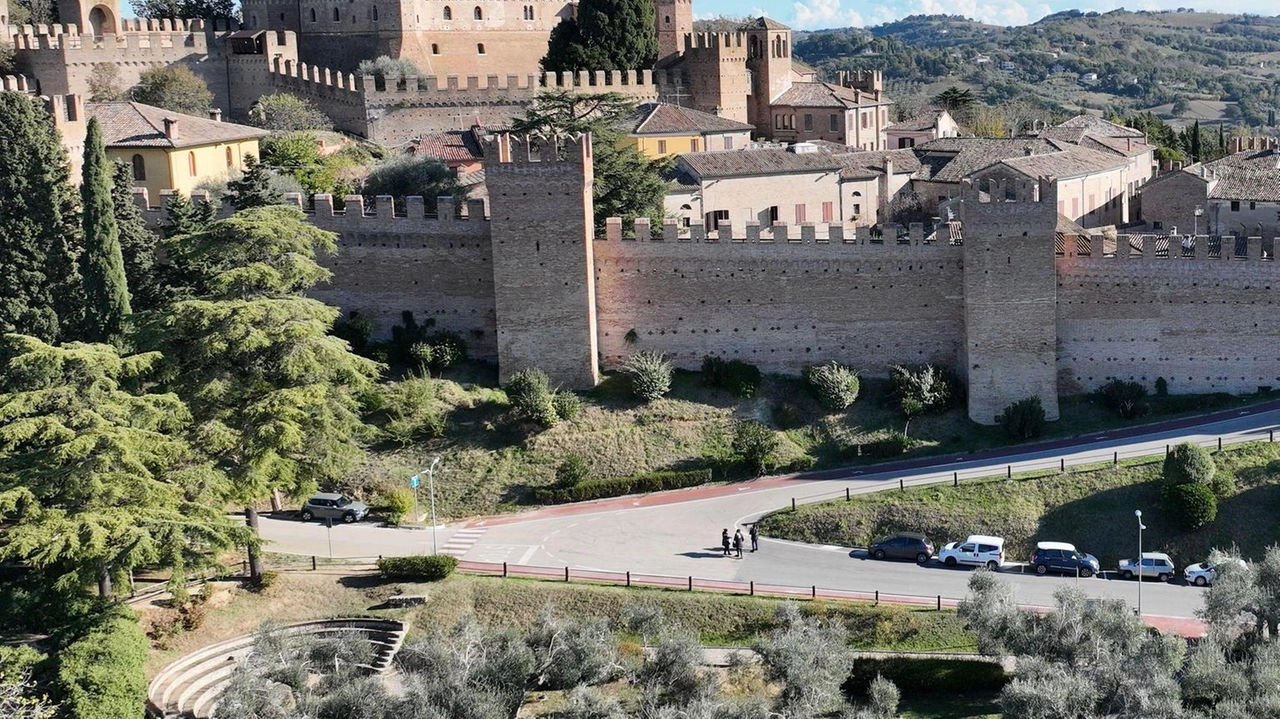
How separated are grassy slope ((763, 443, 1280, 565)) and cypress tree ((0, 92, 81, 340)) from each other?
17.0 m

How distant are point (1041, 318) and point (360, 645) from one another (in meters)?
18.0

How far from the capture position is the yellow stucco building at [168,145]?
1843 inches

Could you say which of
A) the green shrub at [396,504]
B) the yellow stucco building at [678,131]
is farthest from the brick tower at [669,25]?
the green shrub at [396,504]

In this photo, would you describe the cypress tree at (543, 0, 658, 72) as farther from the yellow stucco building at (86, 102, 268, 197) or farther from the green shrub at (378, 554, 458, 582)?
the green shrub at (378, 554, 458, 582)

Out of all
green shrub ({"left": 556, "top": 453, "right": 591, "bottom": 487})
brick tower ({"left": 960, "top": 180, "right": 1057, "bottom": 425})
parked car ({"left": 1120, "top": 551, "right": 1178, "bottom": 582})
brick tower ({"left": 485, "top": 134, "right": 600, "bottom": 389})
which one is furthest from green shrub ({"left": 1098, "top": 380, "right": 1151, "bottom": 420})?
green shrub ({"left": 556, "top": 453, "right": 591, "bottom": 487})

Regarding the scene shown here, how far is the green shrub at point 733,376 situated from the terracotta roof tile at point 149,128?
55.4ft

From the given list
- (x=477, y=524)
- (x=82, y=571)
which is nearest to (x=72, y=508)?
(x=82, y=571)

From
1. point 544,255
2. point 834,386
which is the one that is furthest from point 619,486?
point 544,255

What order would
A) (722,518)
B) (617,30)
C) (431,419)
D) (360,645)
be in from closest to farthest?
(360,645) < (722,518) < (431,419) < (617,30)

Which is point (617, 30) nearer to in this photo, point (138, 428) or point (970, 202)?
point (970, 202)

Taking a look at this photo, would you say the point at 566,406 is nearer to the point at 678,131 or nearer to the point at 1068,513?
the point at 1068,513

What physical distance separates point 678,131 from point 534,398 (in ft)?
60.1

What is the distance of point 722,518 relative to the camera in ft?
121

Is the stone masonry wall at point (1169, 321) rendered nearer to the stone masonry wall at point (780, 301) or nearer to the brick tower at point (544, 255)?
the stone masonry wall at point (780, 301)
